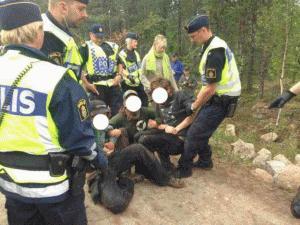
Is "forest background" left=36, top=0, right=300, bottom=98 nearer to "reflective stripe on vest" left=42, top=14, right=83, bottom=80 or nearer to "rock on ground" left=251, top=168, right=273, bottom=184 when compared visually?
"rock on ground" left=251, top=168, right=273, bottom=184

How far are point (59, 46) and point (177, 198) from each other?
2.62 meters

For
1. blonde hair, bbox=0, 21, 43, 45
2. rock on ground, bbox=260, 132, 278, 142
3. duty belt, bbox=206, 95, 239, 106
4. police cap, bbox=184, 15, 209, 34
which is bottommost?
rock on ground, bbox=260, 132, 278, 142

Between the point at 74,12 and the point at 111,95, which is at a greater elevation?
the point at 74,12

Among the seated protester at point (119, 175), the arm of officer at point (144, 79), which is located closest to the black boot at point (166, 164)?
the seated protester at point (119, 175)

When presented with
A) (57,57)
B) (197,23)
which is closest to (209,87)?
(197,23)

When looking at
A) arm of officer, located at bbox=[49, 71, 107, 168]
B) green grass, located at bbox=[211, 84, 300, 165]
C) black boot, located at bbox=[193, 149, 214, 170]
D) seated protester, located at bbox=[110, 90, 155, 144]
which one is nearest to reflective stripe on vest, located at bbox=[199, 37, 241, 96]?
seated protester, located at bbox=[110, 90, 155, 144]

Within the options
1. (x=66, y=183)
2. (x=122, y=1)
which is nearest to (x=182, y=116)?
(x=66, y=183)

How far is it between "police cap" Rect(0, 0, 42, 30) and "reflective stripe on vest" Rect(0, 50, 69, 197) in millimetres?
181

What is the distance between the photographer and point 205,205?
16.3ft

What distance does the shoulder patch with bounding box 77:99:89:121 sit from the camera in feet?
8.11

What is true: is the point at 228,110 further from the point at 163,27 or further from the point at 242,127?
the point at 163,27

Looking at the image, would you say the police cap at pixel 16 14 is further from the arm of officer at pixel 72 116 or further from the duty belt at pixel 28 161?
the duty belt at pixel 28 161

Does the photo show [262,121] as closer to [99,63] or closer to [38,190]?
[99,63]

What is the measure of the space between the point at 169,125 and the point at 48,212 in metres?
3.26
